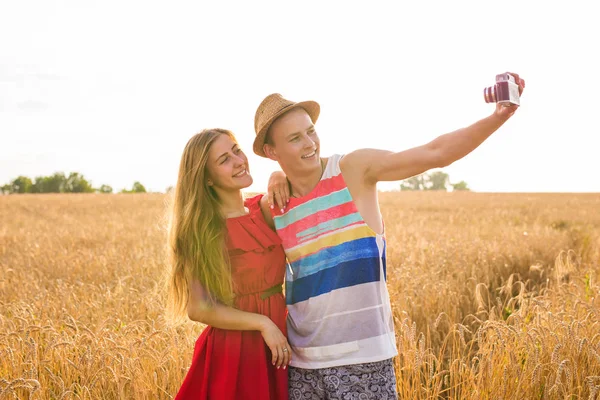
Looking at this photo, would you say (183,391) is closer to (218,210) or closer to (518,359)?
(218,210)

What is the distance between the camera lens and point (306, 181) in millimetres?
2637

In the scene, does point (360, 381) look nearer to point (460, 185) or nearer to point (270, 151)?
point (270, 151)

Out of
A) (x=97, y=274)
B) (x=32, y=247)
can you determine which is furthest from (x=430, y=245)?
(x=32, y=247)

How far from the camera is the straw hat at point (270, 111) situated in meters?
2.66

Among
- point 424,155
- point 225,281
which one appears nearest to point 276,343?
point 225,281

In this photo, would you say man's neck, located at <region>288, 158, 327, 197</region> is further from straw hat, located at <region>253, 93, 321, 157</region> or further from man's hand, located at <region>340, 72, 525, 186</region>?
straw hat, located at <region>253, 93, 321, 157</region>

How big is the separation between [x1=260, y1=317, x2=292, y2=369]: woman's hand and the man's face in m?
0.75

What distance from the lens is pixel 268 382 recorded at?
2.58m

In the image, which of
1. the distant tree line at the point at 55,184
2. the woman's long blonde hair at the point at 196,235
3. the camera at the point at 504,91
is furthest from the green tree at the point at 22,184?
the camera at the point at 504,91

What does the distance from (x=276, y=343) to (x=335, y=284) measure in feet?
1.24

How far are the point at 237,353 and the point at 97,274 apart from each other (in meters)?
4.88

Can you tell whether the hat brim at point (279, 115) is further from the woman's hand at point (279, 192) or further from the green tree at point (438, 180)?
the green tree at point (438, 180)

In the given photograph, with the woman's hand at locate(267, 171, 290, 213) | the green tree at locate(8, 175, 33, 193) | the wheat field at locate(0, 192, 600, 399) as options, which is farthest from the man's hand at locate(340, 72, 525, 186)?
the green tree at locate(8, 175, 33, 193)

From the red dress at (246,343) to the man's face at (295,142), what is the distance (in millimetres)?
365
